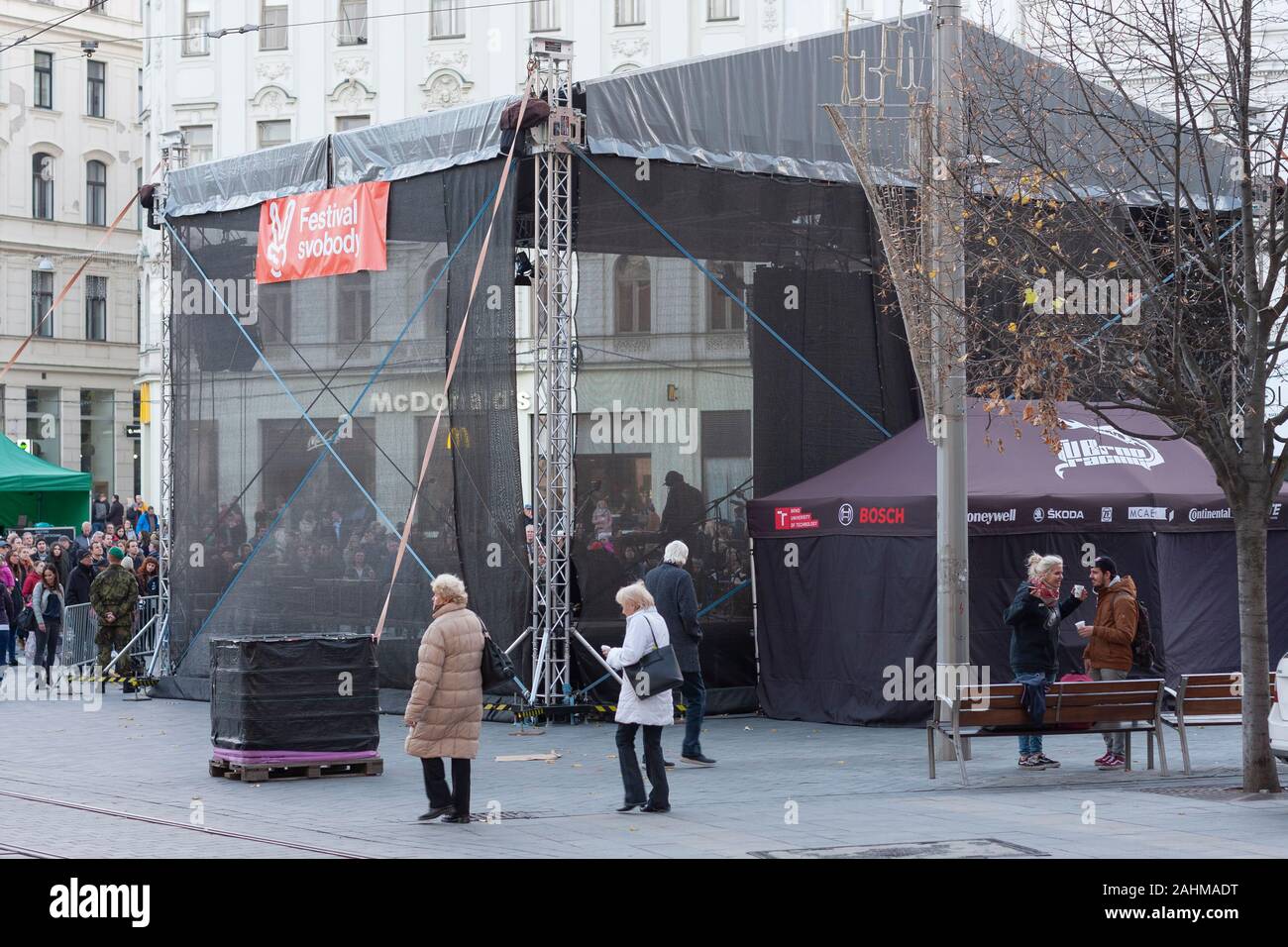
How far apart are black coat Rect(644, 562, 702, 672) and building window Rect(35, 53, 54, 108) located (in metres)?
50.0

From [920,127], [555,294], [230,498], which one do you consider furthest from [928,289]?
[230,498]

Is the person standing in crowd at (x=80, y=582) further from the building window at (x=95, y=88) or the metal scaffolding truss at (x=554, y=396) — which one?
the building window at (x=95, y=88)

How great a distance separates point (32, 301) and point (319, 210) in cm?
4198

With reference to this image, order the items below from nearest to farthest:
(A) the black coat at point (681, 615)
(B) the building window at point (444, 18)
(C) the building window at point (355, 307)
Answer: (A) the black coat at point (681, 615)
(C) the building window at point (355, 307)
(B) the building window at point (444, 18)

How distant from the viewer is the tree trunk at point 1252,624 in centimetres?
1283

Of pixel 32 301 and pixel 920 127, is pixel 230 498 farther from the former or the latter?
pixel 32 301

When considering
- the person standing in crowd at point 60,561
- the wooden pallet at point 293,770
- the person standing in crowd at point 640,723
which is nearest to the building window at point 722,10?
the person standing in crowd at point 60,561

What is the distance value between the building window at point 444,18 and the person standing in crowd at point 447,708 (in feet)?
117

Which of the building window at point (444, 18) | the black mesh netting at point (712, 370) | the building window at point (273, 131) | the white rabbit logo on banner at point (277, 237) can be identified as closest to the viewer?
the black mesh netting at point (712, 370)

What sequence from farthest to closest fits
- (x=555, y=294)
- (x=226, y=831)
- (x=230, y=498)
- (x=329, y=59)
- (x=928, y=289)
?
(x=329, y=59) → (x=230, y=498) → (x=555, y=294) → (x=928, y=289) → (x=226, y=831)

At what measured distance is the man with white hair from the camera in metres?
15.0

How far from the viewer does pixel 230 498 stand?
2155cm
